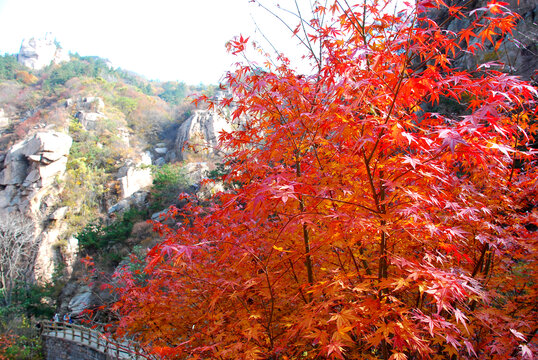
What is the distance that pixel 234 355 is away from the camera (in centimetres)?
231

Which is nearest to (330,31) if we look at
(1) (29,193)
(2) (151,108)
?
(1) (29,193)

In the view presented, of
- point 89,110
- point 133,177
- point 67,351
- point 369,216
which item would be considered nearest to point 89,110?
point 89,110

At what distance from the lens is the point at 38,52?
195 feet

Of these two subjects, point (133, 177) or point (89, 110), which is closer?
point (133, 177)

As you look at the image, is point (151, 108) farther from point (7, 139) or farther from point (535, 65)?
point (535, 65)

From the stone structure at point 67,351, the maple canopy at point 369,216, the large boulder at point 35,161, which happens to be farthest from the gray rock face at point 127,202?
the maple canopy at point 369,216

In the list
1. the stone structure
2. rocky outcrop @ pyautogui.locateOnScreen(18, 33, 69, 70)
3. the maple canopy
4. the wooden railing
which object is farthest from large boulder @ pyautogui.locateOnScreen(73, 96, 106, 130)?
rocky outcrop @ pyautogui.locateOnScreen(18, 33, 69, 70)

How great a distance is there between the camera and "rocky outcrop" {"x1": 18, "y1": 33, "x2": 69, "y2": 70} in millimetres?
58344

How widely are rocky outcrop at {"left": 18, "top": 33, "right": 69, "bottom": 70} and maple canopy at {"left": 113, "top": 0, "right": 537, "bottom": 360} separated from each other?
72.1 m

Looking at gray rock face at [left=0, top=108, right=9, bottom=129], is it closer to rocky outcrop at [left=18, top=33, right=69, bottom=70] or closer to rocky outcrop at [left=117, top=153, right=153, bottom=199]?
rocky outcrop at [left=117, top=153, right=153, bottom=199]

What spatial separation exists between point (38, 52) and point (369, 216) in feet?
259

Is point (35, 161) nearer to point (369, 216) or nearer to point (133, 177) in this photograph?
point (133, 177)

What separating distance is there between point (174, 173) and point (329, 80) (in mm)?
18621

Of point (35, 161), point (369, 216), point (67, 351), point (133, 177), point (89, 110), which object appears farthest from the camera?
point (89, 110)
